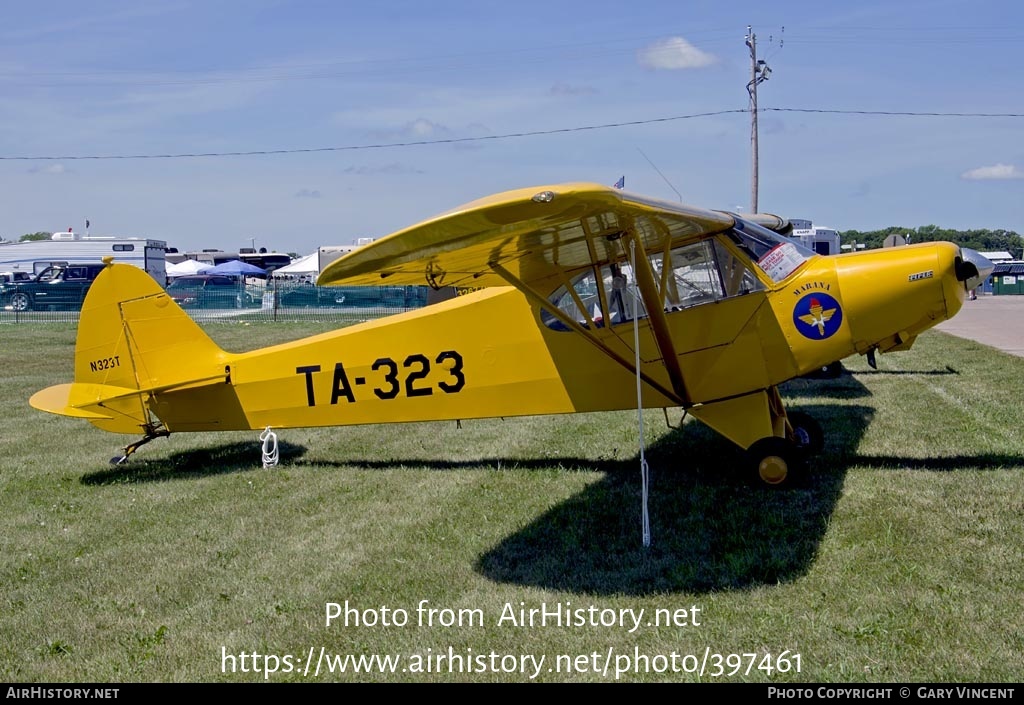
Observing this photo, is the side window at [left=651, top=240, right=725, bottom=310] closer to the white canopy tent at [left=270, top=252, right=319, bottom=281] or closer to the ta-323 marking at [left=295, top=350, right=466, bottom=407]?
the ta-323 marking at [left=295, top=350, right=466, bottom=407]

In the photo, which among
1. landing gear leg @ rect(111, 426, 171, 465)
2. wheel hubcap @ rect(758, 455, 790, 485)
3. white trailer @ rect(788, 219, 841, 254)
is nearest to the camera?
wheel hubcap @ rect(758, 455, 790, 485)

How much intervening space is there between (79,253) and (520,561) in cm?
5428

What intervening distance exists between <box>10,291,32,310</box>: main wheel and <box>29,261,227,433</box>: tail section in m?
31.2

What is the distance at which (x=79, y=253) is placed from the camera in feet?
176

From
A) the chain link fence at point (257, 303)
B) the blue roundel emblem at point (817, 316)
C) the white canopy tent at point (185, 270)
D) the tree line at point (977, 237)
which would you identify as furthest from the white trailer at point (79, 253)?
the tree line at point (977, 237)

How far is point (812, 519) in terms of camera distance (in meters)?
6.65

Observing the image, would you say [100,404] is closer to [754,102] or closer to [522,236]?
[522,236]

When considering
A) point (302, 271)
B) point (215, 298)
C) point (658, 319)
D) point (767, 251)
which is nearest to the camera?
point (658, 319)

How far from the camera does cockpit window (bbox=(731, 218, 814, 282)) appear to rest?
7680 mm

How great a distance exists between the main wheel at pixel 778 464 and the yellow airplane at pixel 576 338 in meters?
0.01

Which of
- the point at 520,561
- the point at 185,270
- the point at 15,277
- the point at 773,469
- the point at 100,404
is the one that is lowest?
the point at 520,561

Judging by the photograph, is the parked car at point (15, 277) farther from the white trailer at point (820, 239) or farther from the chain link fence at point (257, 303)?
the white trailer at point (820, 239)

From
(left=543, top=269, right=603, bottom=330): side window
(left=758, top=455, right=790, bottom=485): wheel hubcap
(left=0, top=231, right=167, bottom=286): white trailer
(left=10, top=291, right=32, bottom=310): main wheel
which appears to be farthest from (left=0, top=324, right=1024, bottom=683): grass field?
(left=0, top=231, right=167, bottom=286): white trailer

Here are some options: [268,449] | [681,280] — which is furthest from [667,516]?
[268,449]
